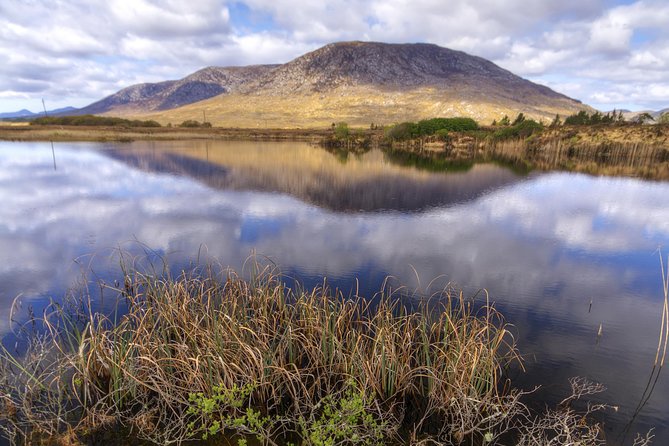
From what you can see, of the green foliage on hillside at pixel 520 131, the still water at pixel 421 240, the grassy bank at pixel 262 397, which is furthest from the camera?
the green foliage on hillside at pixel 520 131

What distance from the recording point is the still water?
10.7m

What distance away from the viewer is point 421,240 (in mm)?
19672

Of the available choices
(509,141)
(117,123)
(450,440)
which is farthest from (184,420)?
(117,123)

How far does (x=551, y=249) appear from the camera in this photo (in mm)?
18984

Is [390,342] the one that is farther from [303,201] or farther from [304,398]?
[303,201]

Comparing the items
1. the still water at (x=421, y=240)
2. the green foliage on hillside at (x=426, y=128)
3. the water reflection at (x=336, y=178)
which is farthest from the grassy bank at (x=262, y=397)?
the green foliage on hillside at (x=426, y=128)

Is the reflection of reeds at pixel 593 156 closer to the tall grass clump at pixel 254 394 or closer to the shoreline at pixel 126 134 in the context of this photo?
the tall grass clump at pixel 254 394

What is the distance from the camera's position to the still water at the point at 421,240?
421 inches

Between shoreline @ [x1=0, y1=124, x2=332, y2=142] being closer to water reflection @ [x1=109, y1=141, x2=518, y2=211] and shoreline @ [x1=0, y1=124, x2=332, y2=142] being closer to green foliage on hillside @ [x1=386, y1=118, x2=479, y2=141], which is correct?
green foliage on hillside @ [x1=386, y1=118, x2=479, y2=141]

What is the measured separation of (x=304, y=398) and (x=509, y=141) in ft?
270

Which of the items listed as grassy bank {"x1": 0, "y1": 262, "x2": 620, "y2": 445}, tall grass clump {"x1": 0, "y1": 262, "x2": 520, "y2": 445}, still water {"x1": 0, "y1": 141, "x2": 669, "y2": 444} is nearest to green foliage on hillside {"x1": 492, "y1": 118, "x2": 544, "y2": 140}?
still water {"x1": 0, "y1": 141, "x2": 669, "y2": 444}

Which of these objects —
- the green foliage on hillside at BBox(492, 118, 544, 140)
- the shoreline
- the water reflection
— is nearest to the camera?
the water reflection

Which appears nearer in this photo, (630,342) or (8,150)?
(630,342)

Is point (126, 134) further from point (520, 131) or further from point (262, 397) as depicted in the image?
point (262, 397)
